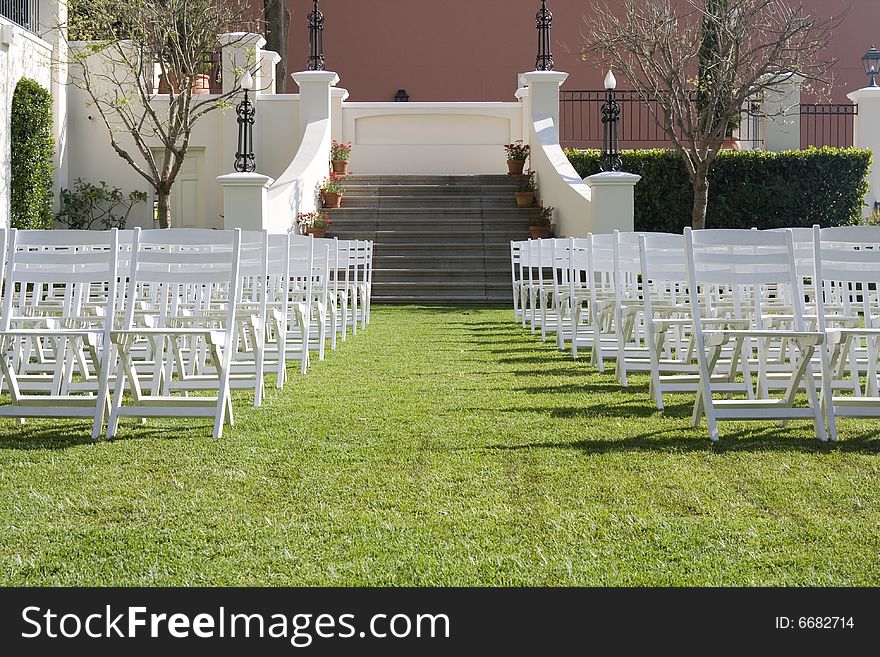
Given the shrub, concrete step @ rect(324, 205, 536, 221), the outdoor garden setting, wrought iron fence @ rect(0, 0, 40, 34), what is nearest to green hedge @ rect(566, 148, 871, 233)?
the outdoor garden setting

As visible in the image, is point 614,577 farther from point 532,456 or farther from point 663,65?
point 663,65

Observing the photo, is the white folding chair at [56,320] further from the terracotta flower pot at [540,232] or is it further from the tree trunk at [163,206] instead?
the terracotta flower pot at [540,232]

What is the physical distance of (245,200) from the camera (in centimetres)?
1834

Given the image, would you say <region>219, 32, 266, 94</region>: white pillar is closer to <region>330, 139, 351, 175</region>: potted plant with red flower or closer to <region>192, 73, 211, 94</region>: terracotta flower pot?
<region>192, 73, 211, 94</region>: terracotta flower pot

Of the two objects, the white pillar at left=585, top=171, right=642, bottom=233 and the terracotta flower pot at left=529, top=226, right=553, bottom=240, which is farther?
the terracotta flower pot at left=529, top=226, right=553, bottom=240

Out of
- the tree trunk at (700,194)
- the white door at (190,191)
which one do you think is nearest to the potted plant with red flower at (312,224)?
the white door at (190,191)

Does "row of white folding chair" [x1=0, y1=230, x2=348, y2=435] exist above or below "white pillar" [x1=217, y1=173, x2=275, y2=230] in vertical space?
below

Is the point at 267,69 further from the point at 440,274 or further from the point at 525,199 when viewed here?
the point at 440,274

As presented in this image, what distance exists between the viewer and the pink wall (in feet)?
96.3

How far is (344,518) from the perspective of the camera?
4504mm

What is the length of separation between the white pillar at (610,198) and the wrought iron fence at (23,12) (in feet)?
34.7

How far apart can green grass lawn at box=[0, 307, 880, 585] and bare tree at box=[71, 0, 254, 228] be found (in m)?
13.8

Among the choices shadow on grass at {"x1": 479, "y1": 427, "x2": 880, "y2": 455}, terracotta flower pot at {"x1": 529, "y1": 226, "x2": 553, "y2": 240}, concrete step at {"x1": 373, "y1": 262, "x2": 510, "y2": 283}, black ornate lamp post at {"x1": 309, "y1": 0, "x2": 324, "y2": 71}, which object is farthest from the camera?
black ornate lamp post at {"x1": 309, "y1": 0, "x2": 324, "y2": 71}

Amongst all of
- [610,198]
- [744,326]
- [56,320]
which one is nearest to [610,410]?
[744,326]
